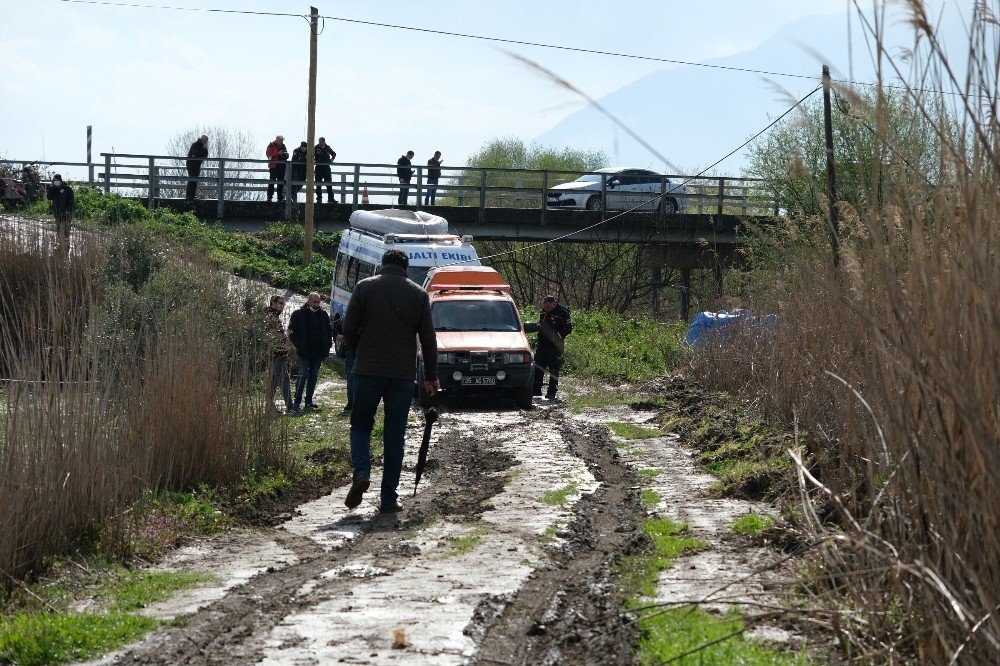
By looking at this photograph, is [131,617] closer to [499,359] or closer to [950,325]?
[950,325]

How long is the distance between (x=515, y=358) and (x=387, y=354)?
33.8 ft

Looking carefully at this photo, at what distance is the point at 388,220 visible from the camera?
26.1 m

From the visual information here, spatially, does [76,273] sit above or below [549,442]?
above

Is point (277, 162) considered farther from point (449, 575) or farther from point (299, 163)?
point (449, 575)

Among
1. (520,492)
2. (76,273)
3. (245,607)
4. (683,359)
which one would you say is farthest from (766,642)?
(683,359)

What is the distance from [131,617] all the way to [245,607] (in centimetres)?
56

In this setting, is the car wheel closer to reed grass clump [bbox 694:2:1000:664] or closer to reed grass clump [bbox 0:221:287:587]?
reed grass clump [bbox 0:221:287:587]

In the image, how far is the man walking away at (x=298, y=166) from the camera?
3707 centimetres

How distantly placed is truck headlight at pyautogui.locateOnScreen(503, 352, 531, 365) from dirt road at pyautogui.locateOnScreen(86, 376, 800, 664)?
7.15 metres

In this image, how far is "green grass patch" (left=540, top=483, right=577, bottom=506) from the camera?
32.6 ft

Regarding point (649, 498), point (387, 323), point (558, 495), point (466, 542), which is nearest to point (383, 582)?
point (466, 542)

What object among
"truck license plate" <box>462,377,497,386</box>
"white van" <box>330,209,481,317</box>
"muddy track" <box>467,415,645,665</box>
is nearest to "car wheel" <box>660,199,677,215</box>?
"white van" <box>330,209,481,317</box>

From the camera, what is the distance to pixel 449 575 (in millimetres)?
6930

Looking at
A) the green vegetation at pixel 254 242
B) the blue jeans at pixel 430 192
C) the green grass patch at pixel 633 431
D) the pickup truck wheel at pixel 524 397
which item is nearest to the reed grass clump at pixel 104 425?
the green grass patch at pixel 633 431
